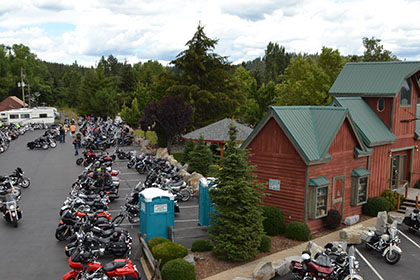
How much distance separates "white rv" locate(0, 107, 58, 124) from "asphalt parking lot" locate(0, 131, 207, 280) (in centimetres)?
2198

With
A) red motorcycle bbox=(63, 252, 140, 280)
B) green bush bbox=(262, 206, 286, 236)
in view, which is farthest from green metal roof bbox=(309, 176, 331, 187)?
red motorcycle bbox=(63, 252, 140, 280)

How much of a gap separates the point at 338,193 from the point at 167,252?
9064mm

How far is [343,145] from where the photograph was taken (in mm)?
17281

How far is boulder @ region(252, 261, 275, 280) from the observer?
11.3 m

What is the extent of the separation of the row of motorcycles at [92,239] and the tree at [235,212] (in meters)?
3.23

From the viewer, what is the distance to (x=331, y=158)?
54.2 feet

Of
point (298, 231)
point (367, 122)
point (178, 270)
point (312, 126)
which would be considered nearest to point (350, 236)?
point (298, 231)

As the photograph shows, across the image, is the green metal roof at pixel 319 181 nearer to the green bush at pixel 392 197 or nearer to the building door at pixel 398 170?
the green bush at pixel 392 197

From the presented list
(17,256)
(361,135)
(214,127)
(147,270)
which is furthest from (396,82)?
(17,256)

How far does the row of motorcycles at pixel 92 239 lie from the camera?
35.6 ft

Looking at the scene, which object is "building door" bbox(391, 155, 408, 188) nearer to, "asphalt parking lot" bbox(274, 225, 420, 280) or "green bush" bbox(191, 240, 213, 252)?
"asphalt parking lot" bbox(274, 225, 420, 280)

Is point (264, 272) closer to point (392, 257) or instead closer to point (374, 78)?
point (392, 257)

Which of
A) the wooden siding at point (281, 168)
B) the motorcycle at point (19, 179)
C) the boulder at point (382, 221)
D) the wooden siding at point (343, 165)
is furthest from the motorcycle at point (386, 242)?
the motorcycle at point (19, 179)

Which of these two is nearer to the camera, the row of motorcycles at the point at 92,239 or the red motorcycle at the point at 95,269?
the red motorcycle at the point at 95,269
